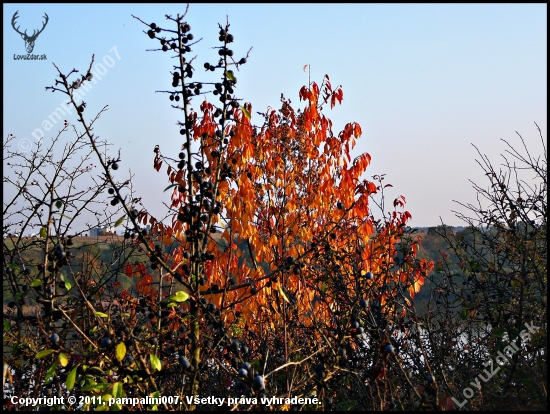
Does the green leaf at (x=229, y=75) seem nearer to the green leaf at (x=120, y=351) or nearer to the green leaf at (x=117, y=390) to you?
the green leaf at (x=120, y=351)

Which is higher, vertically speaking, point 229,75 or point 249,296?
point 229,75

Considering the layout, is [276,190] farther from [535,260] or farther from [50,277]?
[50,277]

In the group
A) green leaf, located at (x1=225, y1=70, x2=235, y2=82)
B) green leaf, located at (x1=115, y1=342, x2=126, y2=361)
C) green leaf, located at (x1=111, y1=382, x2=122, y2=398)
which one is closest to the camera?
green leaf, located at (x1=115, y1=342, x2=126, y2=361)

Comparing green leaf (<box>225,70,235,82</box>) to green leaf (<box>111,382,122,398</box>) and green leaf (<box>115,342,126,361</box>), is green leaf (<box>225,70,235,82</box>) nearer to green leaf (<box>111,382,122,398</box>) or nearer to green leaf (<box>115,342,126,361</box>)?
green leaf (<box>115,342,126,361</box>)

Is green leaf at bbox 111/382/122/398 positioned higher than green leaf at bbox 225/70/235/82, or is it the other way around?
green leaf at bbox 225/70/235/82

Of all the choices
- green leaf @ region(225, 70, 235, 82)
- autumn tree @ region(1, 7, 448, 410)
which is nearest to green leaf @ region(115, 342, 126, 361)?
autumn tree @ region(1, 7, 448, 410)

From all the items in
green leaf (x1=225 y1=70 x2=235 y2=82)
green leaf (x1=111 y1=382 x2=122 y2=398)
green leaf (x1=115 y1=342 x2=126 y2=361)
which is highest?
green leaf (x1=225 y1=70 x2=235 y2=82)

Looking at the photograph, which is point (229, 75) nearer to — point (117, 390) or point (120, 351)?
point (120, 351)

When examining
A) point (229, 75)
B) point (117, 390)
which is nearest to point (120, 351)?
point (117, 390)

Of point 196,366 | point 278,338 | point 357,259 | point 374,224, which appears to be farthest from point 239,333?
point 196,366

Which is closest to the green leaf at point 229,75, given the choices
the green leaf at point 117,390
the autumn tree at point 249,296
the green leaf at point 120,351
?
the autumn tree at point 249,296

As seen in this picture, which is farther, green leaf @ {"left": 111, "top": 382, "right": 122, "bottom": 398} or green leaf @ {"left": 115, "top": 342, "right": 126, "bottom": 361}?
green leaf @ {"left": 111, "top": 382, "right": 122, "bottom": 398}

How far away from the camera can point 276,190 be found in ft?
26.3

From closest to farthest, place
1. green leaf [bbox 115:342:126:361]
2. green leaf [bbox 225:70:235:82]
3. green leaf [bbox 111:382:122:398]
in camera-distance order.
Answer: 1. green leaf [bbox 115:342:126:361]
2. green leaf [bbox 111:382:122:398]
3. green leaf [bbox 225:70:235:82]
